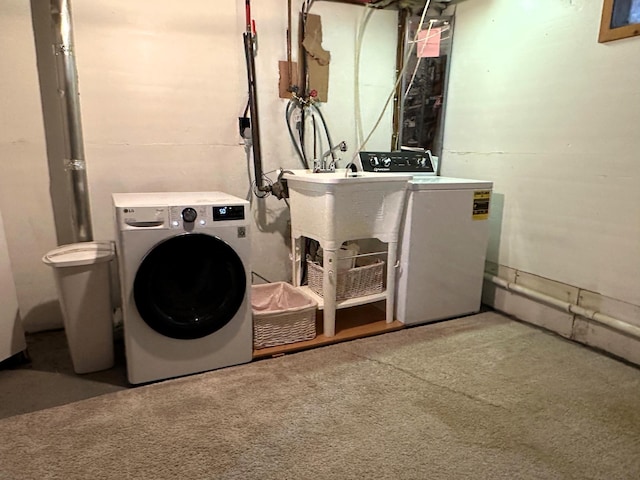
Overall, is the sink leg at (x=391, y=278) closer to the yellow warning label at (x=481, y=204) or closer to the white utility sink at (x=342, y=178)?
the white utility sink at (x=342, y=178)

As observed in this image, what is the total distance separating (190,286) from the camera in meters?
2.06

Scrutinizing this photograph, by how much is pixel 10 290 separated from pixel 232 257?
3.87 feet

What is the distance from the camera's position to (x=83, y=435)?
1657 millimetres

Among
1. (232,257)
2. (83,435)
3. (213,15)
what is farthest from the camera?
(213,15)

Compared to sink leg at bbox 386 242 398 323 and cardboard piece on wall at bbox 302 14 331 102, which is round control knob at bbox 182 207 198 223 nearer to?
sink leg at bbox 386 242 398 323

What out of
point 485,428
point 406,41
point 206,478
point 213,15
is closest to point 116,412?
point 206,478

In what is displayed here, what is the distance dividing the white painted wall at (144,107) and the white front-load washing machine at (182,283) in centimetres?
55

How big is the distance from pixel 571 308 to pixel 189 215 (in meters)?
2.23

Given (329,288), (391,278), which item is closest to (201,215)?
(329,288)

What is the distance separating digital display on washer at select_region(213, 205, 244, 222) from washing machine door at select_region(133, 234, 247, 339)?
0.11 m

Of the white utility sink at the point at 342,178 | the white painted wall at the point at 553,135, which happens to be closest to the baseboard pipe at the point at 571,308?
the white painted wall at the point at 553,135

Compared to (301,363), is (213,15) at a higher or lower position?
higher

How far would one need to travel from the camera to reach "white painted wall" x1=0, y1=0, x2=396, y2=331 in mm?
2359

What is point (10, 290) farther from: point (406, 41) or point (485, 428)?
point (406, 41)
